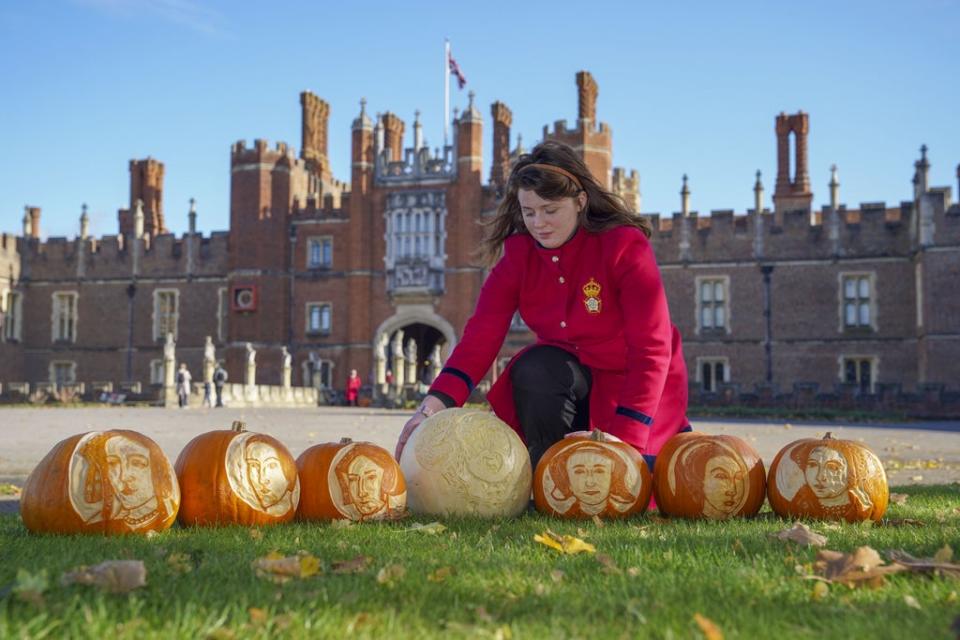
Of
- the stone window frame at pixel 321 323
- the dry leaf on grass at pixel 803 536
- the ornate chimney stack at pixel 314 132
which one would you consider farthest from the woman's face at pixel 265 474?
the ornate chimney stack at pixel 314 132

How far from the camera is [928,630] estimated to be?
246 centimetres

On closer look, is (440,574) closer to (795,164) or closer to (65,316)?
(795,164)

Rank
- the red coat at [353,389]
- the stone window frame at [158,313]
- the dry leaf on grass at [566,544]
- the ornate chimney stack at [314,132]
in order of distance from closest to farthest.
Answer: the dry leaf on grass at [566,544] → the red coat at [353,389] → the stone window frame at [158,313] → the ornate chimney stack at [314,132]

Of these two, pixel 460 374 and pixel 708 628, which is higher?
pixel 460 374

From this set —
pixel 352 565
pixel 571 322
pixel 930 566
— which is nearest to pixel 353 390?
pixel 571 322

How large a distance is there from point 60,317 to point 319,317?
1240 centimetres

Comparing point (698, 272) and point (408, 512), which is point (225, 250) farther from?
point (408, 512)

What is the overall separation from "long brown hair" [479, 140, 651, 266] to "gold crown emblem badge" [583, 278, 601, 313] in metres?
0.29

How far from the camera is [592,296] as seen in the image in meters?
5.27

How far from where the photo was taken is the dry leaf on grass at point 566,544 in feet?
11.8

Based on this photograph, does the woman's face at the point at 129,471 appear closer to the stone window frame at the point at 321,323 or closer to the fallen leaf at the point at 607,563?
the fallen leaf at the point at 607,563

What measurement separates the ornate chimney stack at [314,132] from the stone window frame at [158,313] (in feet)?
25.3

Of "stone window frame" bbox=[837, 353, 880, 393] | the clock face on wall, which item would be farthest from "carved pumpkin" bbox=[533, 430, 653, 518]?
the clock face on wall

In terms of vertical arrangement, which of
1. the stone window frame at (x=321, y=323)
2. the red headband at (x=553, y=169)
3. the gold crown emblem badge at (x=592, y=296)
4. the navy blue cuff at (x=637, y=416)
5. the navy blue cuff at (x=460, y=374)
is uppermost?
the stone window frame at (x=321, y=323)
